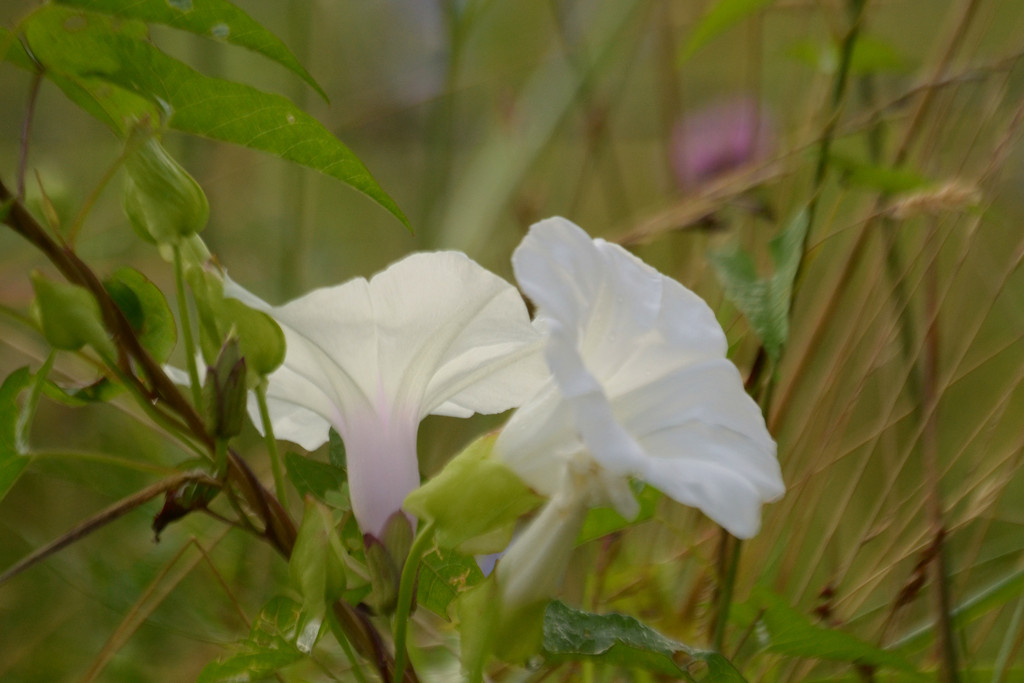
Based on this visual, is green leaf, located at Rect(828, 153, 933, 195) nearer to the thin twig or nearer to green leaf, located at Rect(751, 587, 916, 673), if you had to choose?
green leaf, located at Rect(751, 587, 916, 673)

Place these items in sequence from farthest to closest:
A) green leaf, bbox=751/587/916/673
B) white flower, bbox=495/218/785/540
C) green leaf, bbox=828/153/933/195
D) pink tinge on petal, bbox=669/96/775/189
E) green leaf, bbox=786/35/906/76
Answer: pink tinge on petal, bbox=669/96/775/189 → green leaf, bbox=786/35/906/76 → green leaf, bbox=828/153/933/195 → green leaf, bbox=751/587/916/673 → white flower, bbox=495/218/785/540

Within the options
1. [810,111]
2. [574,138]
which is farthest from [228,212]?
[810,111]

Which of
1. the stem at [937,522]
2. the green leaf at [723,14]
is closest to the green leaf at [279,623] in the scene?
the stem at [937,522]

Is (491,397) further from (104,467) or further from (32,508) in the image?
(32,508)

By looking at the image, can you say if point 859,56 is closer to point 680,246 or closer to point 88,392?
point 680,246

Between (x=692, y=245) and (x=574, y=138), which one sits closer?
(x=692, y=245)

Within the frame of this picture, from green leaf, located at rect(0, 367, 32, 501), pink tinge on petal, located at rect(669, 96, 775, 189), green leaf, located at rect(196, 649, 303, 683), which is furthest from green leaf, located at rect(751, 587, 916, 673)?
pink tinge on petal, located at rect(669, 96, 775, 189)

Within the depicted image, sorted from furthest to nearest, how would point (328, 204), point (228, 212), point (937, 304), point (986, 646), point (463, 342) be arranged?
point (328, 204) → point (228, 212) → point (986, 646) → point (937, 304) → point (463, 342)
